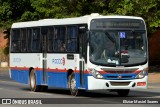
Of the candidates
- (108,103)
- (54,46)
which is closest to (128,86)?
(108,103)

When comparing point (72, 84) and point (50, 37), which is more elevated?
point (50, 37)

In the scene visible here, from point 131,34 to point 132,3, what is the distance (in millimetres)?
16794

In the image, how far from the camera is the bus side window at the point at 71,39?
77.0 feet

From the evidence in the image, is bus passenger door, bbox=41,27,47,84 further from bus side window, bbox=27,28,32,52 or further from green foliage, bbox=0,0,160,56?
green foliage, bbox=0,0,160,56

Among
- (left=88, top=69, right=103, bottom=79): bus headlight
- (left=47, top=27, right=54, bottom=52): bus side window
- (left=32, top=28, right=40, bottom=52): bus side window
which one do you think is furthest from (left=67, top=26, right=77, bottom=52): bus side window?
(left=32, top=28, right=40, bottom=52): bus side window

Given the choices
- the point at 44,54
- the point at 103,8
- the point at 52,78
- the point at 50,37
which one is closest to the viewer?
the point at 52,78

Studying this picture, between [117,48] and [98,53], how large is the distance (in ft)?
2.35

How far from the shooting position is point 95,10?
4381 centimetres

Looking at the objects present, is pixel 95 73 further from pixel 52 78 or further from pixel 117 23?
pixel 52 78

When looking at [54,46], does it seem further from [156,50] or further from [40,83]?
[156,50]

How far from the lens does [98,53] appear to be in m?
22.3

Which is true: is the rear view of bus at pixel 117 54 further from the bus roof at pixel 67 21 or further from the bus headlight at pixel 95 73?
the bus roof at pixel 67 21


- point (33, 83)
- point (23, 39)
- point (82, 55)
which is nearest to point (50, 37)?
point (33, 83)

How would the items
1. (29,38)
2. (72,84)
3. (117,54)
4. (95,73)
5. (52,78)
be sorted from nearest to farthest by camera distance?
(95,73) < (117,54) < (72,84) < (52,78) < (29,38)
